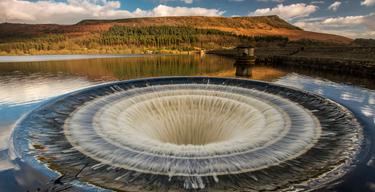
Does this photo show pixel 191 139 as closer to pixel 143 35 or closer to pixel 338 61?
pixel 338 61

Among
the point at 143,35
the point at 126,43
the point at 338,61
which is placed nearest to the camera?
the point at 338,61

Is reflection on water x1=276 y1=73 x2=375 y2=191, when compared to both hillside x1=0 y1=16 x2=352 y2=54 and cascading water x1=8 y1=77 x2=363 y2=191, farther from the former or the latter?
hillside x1=0 y1=16 x2=352 y2=54

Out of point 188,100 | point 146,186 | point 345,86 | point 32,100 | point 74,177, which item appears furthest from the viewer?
point 345,86

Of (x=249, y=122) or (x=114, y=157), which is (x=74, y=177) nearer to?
(x=114, y=157)

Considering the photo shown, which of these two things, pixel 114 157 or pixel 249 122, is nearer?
pixel 114 157

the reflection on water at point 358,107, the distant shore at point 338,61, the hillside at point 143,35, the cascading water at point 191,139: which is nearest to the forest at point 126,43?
the hillside at point 143,35

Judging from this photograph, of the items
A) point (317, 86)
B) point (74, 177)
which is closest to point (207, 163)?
point (74, 177)

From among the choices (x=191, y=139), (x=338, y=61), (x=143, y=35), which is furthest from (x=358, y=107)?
(x=143, y=35)

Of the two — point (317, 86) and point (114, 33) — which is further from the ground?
point (114, 33)
